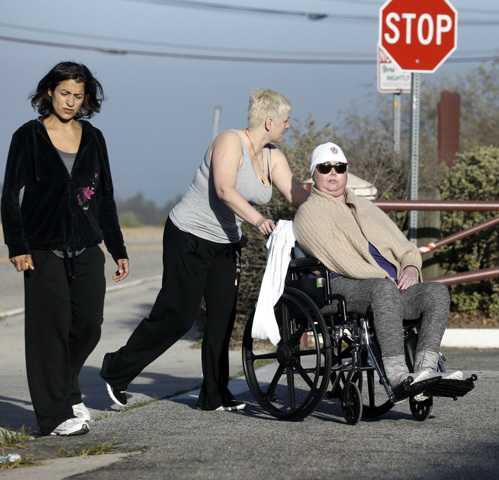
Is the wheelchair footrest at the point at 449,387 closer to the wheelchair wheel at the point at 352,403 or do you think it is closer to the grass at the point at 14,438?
the wheelchair wheel at the point at 352,403

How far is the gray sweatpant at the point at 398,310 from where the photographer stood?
671 centimetres

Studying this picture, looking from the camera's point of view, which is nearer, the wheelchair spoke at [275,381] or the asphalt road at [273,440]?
the asphalt road at [273,440]

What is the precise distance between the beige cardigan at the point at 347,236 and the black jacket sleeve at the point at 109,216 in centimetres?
91

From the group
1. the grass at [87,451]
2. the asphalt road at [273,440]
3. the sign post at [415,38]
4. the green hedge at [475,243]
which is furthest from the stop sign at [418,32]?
the grass at [87,451]

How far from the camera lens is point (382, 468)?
18.1 feet

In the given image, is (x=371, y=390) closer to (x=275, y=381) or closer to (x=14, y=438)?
(x=275, y=381)

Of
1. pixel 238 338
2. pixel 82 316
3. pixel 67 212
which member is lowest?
pixel 238 338

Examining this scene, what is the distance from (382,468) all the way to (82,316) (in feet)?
6.64

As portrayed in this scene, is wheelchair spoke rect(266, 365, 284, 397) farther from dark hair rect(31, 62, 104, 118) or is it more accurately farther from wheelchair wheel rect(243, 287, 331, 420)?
dark hair rect(31, 62, 104, 118)

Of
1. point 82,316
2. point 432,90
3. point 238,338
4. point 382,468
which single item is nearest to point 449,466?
point 382,468

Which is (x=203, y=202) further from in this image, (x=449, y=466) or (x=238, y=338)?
(x=238, y=338)

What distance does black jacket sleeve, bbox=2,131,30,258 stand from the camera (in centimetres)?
669

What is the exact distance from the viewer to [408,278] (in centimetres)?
701

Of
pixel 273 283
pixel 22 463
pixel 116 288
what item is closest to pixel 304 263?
pixel 273 283
